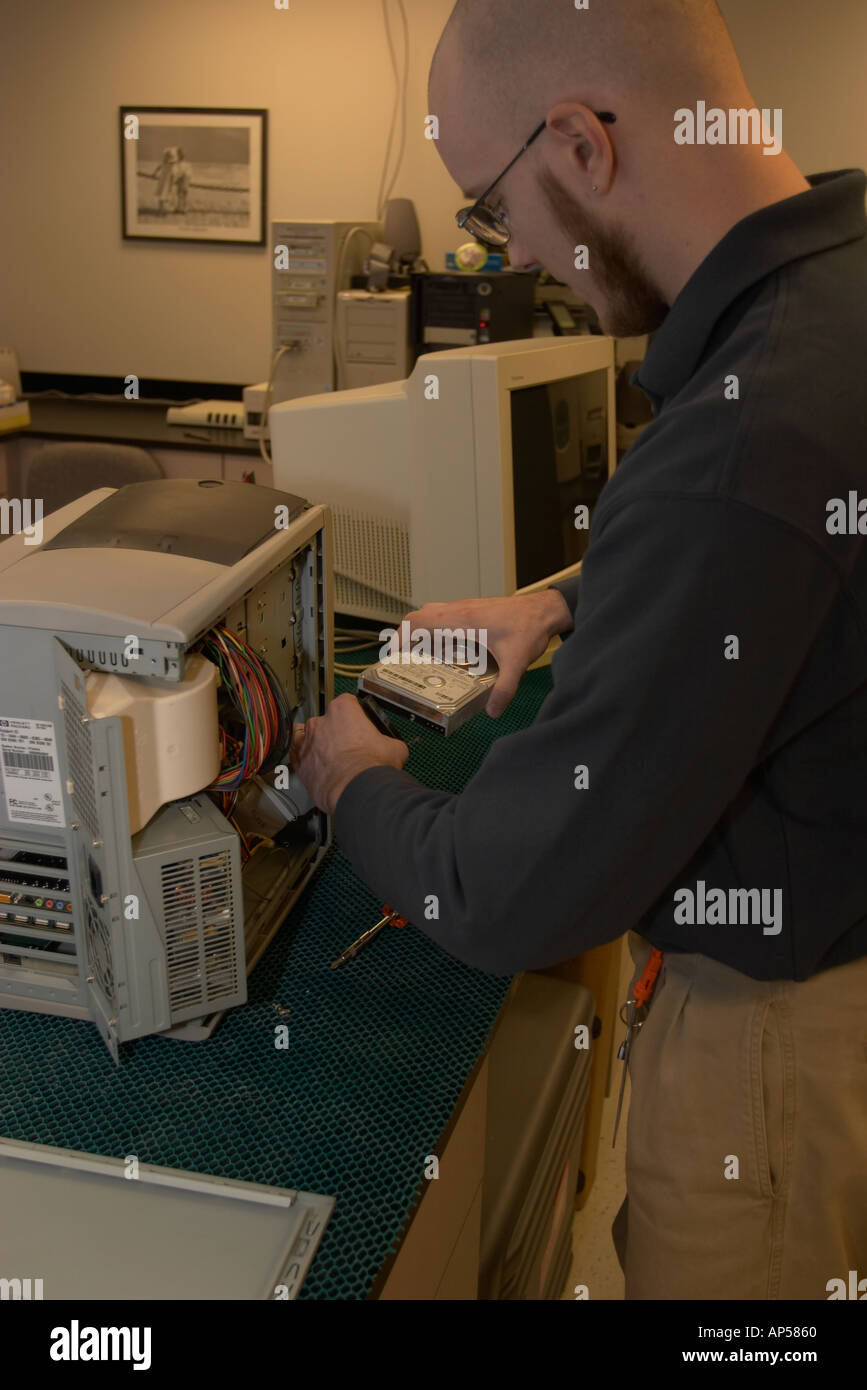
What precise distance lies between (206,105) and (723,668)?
419 centimetres

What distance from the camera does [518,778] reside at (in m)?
0.77

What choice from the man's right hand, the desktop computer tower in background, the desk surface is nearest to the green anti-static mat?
the man's right hand

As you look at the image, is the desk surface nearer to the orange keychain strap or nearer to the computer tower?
the computer tower

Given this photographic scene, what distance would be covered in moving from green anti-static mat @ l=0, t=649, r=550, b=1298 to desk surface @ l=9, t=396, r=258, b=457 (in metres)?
2.84

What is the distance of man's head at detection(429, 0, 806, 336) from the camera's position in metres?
0.74

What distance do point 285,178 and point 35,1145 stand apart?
3.97 m

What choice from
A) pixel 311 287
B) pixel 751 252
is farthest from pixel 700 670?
pixel 311 287

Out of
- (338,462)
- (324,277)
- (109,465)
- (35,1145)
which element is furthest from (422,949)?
(324,277)

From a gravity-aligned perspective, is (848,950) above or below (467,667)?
below

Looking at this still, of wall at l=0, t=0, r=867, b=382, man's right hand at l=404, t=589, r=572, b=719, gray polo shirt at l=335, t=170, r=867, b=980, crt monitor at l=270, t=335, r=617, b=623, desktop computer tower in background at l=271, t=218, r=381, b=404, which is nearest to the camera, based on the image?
gray polo shirt at l=335, t=170, r=867, b=980

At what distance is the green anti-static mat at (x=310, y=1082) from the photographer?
874 mm

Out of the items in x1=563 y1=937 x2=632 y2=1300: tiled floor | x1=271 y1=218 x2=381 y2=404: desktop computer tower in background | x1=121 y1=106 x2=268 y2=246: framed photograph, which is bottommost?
x1=563 y1=937 x2=632 y2=1300: tiled floor

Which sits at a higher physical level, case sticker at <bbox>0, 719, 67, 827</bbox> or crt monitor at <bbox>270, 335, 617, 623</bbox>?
crt monitor at <bbox>270, 335, 617, 623</bbox>
